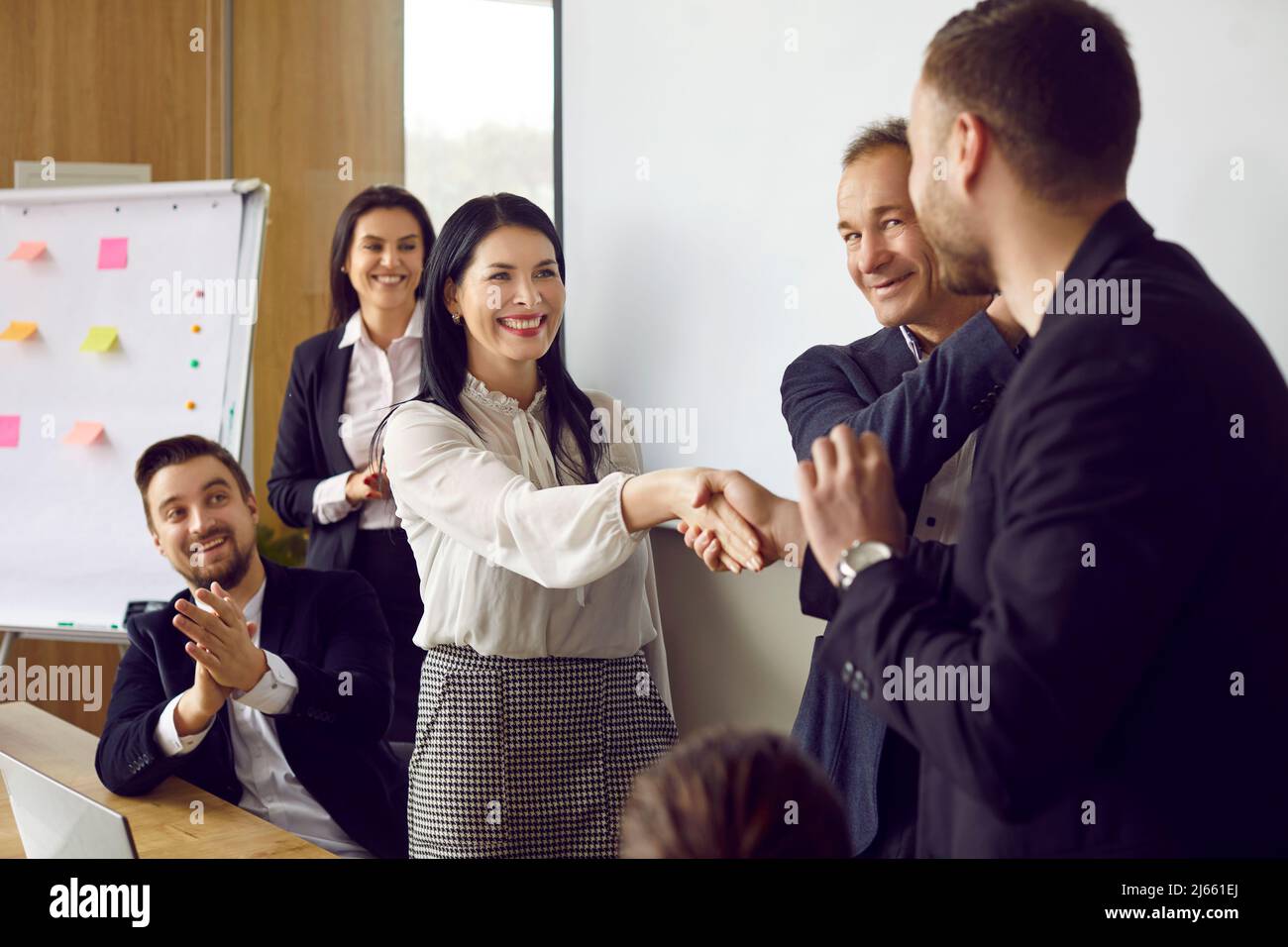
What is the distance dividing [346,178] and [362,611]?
270cm

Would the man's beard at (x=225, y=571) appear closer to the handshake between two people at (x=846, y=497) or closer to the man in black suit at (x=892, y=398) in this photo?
the man in black suit at (x=892, y=398)

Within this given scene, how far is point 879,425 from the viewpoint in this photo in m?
1.36

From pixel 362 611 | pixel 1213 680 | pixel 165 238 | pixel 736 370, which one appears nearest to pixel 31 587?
pixel 165 238

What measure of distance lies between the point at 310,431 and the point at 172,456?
823 millimetres

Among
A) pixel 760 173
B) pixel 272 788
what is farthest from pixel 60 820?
pixel 760 173

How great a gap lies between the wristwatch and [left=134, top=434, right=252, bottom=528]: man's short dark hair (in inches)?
65.0

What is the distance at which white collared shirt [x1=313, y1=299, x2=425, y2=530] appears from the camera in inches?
120

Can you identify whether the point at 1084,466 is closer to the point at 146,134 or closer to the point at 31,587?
the point at 31,587

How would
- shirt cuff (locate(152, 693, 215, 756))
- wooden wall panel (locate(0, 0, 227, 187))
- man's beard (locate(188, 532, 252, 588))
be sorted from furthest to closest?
wooden wall panel (locate(0, 0, 227, 187)) < man's beard (locate(188, 532, 252, 588)) < shirt cuff (locate(152, 693, 215, 756))

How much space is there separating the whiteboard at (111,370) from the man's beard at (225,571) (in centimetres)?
100

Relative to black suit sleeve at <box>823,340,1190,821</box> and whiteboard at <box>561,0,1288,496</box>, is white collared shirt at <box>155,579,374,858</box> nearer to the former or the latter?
whiteboard at <box>561,0,1288,496</box>

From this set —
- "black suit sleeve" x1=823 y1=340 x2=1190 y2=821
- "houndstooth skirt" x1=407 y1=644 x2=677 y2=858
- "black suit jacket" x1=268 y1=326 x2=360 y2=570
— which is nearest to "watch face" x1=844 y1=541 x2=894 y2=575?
"black suit sleeve" x1=823 y1=340 x2=1190 y2=821

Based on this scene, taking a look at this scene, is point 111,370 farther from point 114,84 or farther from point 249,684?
point 249,684

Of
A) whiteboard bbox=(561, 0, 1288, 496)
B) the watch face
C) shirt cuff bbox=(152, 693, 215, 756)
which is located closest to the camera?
the watch face
